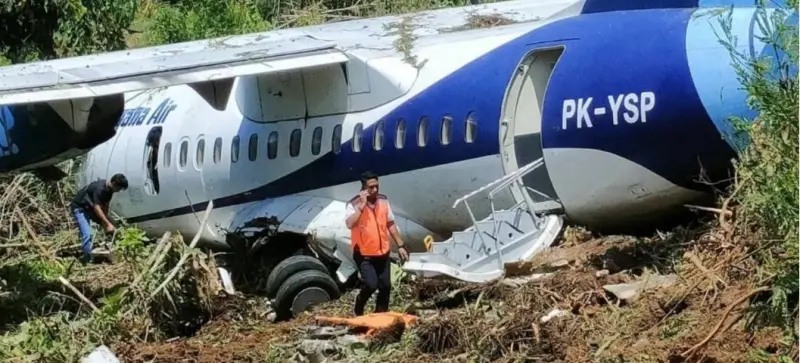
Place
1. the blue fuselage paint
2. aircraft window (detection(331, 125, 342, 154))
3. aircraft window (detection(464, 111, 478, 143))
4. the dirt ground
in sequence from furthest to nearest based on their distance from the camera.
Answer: aircraft window (detection(331, 125, 342, 154))
aircraft window (detection(464, 111, 478, 143))
the blue fuselage paint
the dirt ground

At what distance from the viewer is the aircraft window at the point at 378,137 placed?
14.4 metres

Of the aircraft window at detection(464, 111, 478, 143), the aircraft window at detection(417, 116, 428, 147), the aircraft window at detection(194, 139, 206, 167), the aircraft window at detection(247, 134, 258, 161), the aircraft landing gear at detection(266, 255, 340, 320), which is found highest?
the aircraft window at detection(464, 111, 478, 143)

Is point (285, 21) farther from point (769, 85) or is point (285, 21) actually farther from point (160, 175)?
point (769, 85)

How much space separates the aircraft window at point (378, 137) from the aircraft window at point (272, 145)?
174 cm

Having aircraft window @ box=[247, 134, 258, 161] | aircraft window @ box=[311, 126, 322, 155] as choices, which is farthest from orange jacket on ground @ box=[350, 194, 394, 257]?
aircraft window @ box=[247, 134, 258, 161]

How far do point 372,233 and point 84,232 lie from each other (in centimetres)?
572

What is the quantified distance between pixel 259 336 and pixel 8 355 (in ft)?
7.65

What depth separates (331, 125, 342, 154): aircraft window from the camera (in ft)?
49.2

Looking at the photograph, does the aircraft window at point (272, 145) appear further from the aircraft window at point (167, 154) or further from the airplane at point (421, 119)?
the aircraft window at point (167, 154)

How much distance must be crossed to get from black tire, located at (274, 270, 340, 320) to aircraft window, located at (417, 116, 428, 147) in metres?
1.75

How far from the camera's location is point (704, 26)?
12.1 m

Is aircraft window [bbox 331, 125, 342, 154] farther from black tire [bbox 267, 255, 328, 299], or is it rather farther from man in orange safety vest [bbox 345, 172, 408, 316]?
man in orange safety vest [bbox 345, 172, 408, 316]

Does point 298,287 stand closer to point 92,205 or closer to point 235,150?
point 235,150

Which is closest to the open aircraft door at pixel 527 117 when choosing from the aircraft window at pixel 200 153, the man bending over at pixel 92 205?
the aircraft window at pixel 200 153
